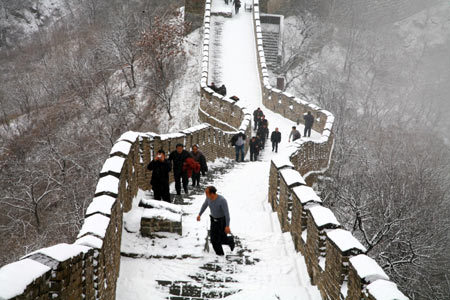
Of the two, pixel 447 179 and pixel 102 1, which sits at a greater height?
pixel 102 1

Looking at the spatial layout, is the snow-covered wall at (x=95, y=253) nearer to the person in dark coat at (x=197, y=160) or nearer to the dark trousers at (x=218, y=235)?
the person in dark coat at (x=197, y=160)

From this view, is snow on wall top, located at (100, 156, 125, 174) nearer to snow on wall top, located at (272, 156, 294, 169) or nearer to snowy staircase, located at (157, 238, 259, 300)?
snowy staircase, located at (157, 238, 259, 300)

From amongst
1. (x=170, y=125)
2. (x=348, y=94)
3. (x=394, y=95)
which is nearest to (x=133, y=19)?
(x=170, y=125)

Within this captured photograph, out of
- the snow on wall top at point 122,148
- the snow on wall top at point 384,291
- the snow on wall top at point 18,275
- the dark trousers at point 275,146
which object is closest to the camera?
the snow on wall top at point 18,275

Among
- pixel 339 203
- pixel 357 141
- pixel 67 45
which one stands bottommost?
pixel 339 203

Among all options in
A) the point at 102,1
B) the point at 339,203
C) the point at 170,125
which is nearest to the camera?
the point at 339,203

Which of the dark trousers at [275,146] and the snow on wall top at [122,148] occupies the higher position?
the snow on wall top at [122,148]

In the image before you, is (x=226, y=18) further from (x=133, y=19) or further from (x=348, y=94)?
(x=133, y=19)

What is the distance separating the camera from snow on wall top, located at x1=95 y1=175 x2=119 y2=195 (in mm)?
6779

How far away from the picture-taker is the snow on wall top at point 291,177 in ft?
28.3

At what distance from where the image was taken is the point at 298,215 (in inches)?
313

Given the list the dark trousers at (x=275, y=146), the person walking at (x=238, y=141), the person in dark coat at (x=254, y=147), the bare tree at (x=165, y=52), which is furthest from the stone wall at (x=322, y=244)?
the bare tree at (x=165, y=52)

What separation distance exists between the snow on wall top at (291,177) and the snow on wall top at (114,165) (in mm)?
3024

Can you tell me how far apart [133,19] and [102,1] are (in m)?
9.61
